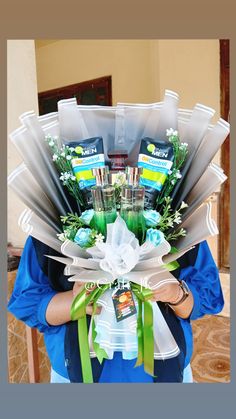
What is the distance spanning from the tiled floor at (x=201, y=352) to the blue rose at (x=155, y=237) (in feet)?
3.62

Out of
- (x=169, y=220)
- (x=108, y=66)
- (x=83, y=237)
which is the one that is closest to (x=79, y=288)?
(x=83, y=237)

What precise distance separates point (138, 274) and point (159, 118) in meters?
0.32

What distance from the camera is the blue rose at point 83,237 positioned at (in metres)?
0.65

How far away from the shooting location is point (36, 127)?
0.71m

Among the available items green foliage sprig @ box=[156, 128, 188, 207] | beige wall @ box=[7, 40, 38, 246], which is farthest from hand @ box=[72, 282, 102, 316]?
beige wall @ box=[7, 40, 38, 246]

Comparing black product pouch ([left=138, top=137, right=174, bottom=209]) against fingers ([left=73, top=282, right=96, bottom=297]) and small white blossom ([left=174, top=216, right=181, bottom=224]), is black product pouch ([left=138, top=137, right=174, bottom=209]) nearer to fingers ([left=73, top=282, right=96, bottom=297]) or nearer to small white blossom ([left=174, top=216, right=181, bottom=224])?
small white blossom ([left=174, top=216, right=181, bottom=224])

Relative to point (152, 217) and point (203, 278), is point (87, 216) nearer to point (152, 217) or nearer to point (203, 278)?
point (152, 217)

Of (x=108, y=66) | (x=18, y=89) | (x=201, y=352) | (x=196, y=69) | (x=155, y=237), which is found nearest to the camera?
(x=155, y=237)

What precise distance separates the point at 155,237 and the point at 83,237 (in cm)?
13

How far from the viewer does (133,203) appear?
2.15 ft

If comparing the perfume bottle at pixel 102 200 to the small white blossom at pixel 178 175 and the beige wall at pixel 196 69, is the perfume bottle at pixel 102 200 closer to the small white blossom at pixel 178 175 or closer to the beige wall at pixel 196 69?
the small white blossom at pixel 178 175

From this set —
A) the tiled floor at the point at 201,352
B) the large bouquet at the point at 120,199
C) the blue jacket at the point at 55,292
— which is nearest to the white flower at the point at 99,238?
the large bouquet at the point at 120,199

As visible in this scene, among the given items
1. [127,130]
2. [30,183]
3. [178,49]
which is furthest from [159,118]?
[178,49]

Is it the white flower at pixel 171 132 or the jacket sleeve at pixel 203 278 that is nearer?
the white flower at pixel 171 132
